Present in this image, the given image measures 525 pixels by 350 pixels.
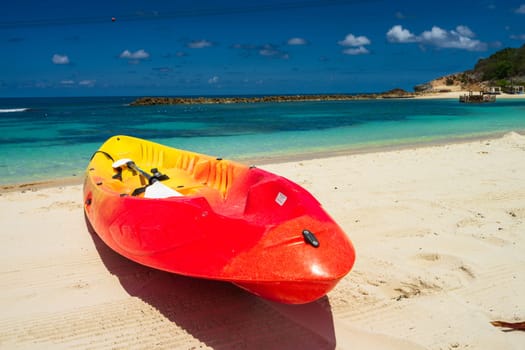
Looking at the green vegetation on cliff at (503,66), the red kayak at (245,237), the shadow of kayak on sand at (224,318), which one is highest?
the green vegetation on cliff at (503,66)

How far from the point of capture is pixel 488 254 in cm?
365

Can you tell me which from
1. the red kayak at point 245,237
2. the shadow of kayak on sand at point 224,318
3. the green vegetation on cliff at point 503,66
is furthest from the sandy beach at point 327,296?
the green vegetation on cliff at point 503,66

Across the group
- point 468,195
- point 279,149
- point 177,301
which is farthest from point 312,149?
point 177,301

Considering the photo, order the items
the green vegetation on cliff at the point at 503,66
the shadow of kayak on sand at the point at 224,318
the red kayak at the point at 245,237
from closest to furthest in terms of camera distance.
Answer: the red kayak at the point at 245,237
the shadow of kayak on sand at the point at 224,318
the green vegetation on cliff at the point at 503,66

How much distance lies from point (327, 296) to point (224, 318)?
0.79 meters

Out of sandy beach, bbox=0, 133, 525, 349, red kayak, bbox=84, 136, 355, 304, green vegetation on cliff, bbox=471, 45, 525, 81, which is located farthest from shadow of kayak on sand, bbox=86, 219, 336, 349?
green vegetation on cliff, bbox=471, 45, 525, 81

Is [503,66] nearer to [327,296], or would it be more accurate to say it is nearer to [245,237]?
[327,296]

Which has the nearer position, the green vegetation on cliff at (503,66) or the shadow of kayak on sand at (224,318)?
the shadow of kayak on sand at (224,318)

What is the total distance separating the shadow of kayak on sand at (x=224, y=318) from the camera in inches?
102

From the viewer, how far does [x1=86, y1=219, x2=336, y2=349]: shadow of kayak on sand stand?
2.60m

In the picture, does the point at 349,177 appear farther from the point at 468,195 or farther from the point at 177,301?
the point at 177,301

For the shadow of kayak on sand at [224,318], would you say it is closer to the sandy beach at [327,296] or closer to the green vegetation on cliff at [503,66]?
the sandy beach at [327,296]

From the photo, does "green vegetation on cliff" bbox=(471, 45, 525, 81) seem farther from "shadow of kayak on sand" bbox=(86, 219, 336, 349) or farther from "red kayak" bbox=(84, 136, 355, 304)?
"shadow of kayak on sand" bbox=(86, 219, 336, 349)

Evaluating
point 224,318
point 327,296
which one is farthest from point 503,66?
point 224,318
